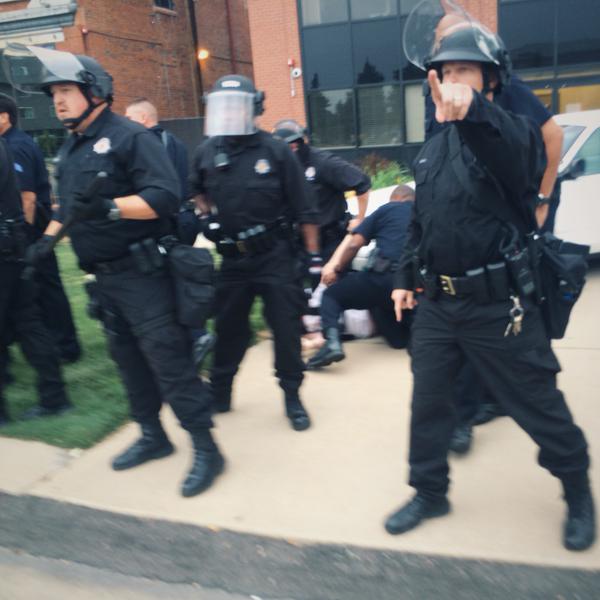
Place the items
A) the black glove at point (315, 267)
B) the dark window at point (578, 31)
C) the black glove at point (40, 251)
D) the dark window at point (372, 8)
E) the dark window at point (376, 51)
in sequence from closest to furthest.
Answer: the black glove at point (40, 251) → the black glove at point (315, 267) → the dark window at point (578, 31) → the dark window at point (372, 8) → the dark window at point (376, 51)

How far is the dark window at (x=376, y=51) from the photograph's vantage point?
53.6 feet

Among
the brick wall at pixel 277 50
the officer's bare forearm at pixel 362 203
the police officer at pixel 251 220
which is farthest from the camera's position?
the brick wall at pixel 277 50

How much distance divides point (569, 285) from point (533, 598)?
1.17 metres

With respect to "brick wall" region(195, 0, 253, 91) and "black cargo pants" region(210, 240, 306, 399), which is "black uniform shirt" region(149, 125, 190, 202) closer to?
"black cargo pants" region(210, 240, 306, 399)

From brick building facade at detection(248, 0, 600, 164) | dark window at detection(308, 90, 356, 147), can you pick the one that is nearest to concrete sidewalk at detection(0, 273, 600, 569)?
brick building facade at detection(248, 0, 600, 164)

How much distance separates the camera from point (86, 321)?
6484 mm

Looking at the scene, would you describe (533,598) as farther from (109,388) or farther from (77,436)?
(109,388)

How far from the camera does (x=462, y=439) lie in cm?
352

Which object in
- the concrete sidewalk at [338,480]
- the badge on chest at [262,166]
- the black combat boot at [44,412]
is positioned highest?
the badge on chest at [262,166]

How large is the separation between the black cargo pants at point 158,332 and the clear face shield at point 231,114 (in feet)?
2.80

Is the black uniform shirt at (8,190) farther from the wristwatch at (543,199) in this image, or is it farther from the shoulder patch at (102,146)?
the wristwatch at (543,199)

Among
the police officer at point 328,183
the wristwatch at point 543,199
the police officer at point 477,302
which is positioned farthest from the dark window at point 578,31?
the police officer at point 477,302

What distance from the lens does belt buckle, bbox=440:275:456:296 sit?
262 cm

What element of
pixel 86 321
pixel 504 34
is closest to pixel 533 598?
pixel 86 321
